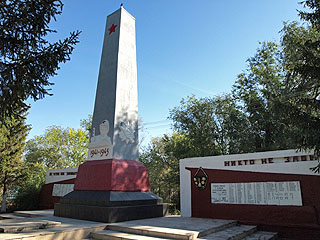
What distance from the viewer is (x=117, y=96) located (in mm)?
8383

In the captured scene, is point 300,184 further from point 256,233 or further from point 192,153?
point 192,153

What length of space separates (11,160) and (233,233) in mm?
12094

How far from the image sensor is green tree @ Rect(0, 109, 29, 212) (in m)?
12.7

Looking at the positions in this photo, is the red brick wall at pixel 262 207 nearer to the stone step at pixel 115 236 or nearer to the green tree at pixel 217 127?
the stone step at pixel 115 236

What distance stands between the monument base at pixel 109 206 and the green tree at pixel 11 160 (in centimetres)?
682

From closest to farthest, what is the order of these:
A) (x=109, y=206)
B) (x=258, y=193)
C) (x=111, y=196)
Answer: (x=109, y=206)
(x=111, y=196)
(x=258, y=193)

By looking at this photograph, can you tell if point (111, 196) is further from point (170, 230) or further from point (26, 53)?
point (26, 53)

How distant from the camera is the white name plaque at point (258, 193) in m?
6.72

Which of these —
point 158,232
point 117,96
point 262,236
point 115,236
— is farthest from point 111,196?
point 262,236

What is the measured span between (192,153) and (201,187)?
22.2ft

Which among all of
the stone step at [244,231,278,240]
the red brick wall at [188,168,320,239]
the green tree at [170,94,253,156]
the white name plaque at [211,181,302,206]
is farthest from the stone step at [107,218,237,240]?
the green tree at [170,94,253,156]

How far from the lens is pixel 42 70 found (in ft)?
15.1

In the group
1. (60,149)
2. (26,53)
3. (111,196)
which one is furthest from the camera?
(60,149)

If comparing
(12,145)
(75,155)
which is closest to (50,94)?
(12,145)
